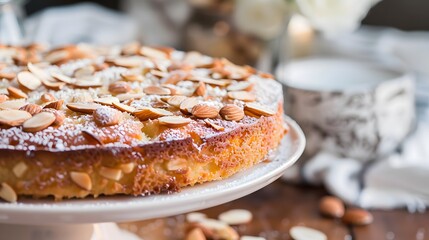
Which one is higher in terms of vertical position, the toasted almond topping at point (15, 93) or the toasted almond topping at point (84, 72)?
the toasted almond topping at point (15, 93)

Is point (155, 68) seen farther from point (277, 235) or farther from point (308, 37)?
point (308, 37)

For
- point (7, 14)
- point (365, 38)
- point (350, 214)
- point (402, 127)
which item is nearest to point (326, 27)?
point (402, 127)

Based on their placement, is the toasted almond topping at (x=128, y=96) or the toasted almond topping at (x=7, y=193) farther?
the toasted almond topping at (x=128, y=96)

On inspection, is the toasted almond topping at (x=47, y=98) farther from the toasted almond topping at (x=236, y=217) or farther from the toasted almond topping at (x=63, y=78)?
the toasted almond topping at (x=236, y=217)

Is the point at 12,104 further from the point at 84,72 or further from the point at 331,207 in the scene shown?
the point at 331,207

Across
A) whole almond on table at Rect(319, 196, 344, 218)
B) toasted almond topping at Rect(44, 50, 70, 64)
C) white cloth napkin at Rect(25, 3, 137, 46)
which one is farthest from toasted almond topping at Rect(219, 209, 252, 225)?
white cloth napkin at Rect(25, 3, 137, 46)

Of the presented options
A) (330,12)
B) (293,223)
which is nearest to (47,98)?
(293,223)

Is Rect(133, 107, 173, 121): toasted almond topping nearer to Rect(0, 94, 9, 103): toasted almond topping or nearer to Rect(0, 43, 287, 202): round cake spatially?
Rect(0, 43, 287, 202): round cake

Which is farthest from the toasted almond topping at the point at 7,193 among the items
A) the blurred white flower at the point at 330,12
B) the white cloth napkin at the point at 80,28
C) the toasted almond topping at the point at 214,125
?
the white cloth napkin at the point at 80,28
